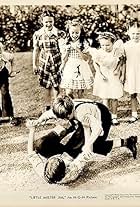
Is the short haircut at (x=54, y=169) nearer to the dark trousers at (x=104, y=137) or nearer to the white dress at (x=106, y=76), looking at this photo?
the dark trousers at (x=104, y=137)

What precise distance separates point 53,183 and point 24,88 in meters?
0.36

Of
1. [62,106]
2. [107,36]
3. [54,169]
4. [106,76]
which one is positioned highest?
[107,36]

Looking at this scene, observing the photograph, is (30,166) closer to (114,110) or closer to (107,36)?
(114,110)

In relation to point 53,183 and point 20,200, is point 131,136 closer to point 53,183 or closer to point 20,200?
point 53,183

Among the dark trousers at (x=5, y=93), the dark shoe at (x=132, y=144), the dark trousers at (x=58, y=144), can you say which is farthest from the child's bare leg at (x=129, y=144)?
the dark trousers at (x=5, y=93)

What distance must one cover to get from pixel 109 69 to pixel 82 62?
0.11 m

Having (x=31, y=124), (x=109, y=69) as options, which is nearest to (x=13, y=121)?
(x=31, y=124)

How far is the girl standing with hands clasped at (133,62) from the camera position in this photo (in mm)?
1470

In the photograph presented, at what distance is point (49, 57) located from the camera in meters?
1.46

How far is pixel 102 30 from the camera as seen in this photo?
146cm

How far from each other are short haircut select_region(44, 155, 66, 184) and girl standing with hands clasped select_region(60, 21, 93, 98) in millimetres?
248

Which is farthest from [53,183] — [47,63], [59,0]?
[59,0]

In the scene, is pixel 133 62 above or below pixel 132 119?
above

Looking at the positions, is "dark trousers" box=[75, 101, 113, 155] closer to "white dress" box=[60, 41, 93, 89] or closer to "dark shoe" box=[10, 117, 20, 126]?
"white dress" box=[60, 41, 93, 89]
